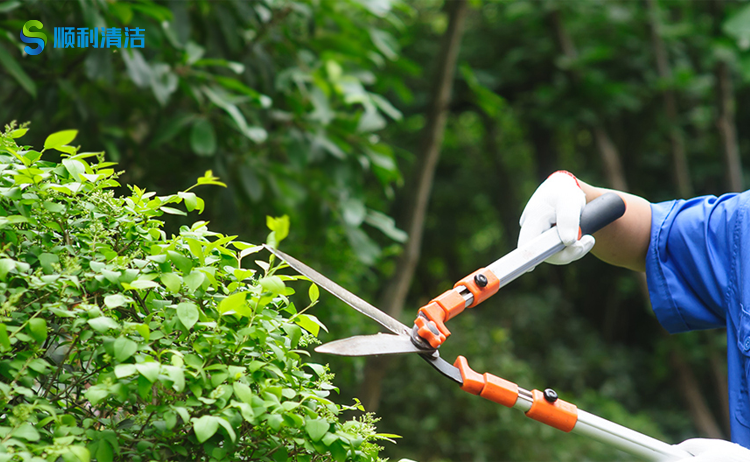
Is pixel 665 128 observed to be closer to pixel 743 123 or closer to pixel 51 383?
pixel 743 123

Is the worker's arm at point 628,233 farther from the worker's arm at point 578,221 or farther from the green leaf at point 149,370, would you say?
the green leaf at point 149,370

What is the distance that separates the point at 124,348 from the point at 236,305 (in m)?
0.14

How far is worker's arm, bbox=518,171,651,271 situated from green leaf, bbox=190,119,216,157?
112cm

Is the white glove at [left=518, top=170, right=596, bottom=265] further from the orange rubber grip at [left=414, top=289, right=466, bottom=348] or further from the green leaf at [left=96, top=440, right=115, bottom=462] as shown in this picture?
the green leaf at [left=96, top=440, right=115, bottom=462]

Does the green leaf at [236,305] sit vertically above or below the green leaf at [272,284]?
below

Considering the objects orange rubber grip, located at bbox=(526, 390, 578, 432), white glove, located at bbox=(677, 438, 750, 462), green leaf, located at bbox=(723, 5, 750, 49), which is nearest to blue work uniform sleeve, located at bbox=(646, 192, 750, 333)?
white glove, located at bbox=(677, 438, 750, 462)

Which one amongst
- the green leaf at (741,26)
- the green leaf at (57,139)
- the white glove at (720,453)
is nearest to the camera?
the green leaf at (57,139)

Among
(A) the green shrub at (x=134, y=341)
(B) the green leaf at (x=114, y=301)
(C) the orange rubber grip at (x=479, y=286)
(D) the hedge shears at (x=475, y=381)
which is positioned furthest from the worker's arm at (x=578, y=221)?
(B) the green leaf at (x=114, y=301)

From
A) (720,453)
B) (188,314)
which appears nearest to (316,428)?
(188,314)

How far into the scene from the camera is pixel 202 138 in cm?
188

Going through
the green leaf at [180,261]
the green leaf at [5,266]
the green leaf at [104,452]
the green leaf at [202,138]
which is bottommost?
the green leaf at [104,452]

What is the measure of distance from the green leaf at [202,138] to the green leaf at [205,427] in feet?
4.48

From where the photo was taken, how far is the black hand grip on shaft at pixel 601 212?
51.1 inches

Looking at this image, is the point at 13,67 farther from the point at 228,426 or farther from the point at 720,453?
the point at 720,453
